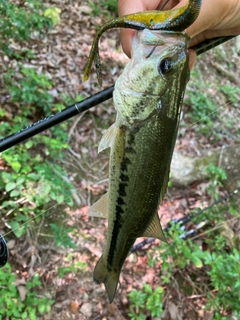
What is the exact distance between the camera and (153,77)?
4.81ft

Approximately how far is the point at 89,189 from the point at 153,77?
2726 millimetres

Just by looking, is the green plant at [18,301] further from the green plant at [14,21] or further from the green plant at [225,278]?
the green plant at [14,21]

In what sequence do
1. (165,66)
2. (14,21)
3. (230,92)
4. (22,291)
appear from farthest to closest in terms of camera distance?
1. (230,92)
2. (14,21)
3. (22,291)
4. (165,66)

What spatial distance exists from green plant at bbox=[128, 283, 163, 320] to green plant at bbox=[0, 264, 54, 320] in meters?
0.85

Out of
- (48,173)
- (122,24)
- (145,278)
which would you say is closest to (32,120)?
(48,173)

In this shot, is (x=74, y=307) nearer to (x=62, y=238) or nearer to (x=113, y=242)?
(x=62, y=238)

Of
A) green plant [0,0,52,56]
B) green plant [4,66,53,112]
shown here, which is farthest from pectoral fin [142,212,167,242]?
green plant [0,0,52,56]

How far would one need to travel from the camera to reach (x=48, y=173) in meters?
3.07

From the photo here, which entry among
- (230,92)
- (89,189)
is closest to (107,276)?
(89,189)

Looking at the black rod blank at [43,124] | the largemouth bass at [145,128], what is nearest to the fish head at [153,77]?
the largemouth bass at [145,128]

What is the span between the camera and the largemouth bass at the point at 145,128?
1429 mm

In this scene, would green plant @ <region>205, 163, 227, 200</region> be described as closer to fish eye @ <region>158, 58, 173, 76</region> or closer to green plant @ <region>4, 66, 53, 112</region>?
green plant @ <region>4, 66, 53, 112</region>

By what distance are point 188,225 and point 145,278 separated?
986 mm

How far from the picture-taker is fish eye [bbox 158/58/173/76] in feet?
4.71
